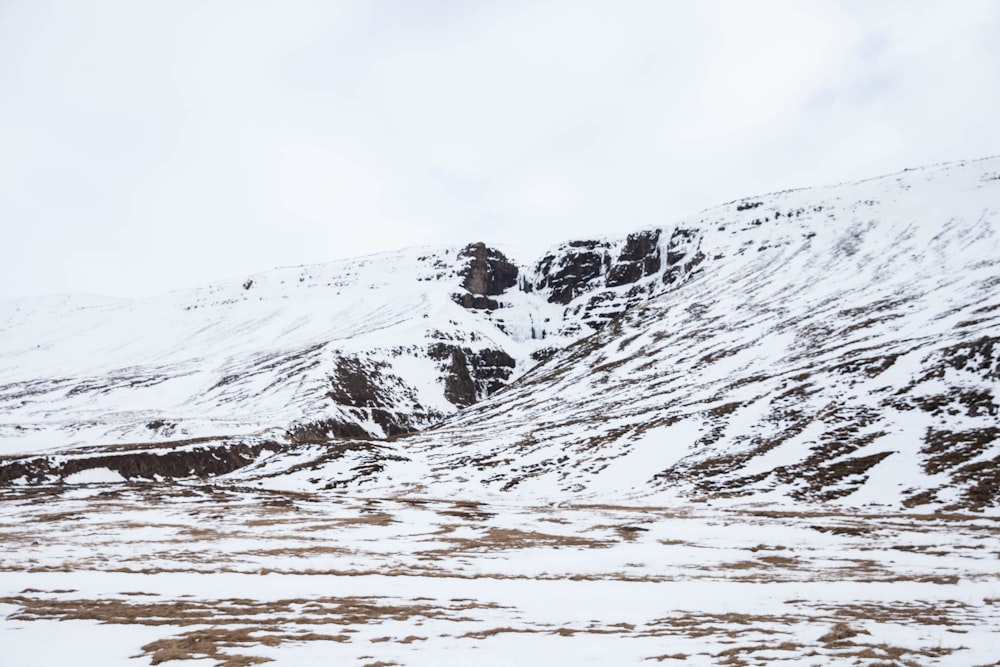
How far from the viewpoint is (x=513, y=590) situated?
867 inches

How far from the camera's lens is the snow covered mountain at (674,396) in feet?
174

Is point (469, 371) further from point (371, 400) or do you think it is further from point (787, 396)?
point (787, 396)

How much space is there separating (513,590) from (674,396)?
2748 inches

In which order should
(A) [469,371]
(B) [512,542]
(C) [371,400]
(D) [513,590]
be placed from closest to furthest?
(D) [513,590]
(B) [512,542]
(C) [371,400]
(A) [469,371]

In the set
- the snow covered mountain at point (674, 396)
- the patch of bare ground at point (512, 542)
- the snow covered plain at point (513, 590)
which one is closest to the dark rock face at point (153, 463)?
the snow covered mountain at point (674, 396)

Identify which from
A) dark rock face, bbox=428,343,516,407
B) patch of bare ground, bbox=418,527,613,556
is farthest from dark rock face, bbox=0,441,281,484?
dark rock face, bbox=428,343,516,407

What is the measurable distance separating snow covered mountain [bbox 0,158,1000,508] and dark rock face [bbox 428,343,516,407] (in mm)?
804

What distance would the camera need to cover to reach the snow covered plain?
13.6 metres

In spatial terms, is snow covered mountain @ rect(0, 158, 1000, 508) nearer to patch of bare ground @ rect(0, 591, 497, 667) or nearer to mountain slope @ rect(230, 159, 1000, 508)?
mountain slope @ rect(230, 159, 1000, 508)

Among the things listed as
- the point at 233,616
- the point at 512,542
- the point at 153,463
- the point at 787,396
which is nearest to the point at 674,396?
the point at 787,396

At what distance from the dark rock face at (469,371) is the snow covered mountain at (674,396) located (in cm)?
80

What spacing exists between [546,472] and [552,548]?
34.8 m

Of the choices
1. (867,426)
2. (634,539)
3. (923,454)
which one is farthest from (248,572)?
(867,426)

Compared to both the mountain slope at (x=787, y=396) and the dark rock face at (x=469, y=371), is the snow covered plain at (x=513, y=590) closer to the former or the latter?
the mountain slope at (x=787, y=396)
